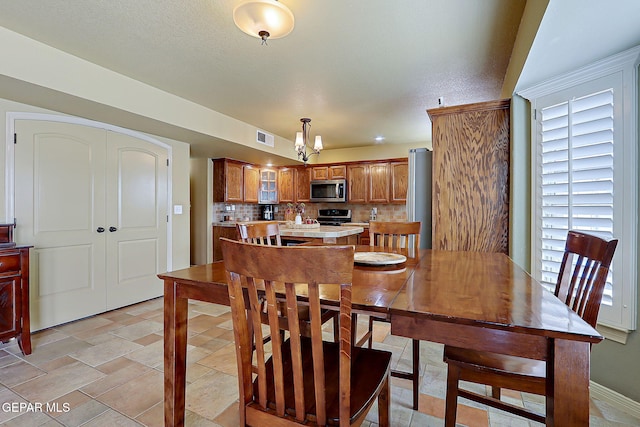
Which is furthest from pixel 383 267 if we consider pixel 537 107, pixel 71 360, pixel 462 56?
pixel 71 360

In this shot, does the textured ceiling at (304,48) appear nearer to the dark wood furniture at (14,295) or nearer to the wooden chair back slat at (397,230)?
the wooden chair back slat at (397,230)

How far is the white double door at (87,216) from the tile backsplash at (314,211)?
172 centimetres

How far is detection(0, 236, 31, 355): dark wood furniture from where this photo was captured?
2.25m

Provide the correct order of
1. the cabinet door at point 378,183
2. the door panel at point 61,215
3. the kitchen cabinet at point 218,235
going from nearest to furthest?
1. the door panel at point 61,215
2. the kitchen cabinet at point 218,235
3. the cabinet door at point 378,183

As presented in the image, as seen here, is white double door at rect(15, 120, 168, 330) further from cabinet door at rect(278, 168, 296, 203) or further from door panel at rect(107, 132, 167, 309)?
cabinet door at rect(278, 168, 296, 203)

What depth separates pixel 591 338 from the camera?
2.32 feet

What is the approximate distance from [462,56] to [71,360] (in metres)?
3.84

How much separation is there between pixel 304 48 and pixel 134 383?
8.66 ft

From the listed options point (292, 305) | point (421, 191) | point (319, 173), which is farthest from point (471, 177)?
point (319, 173)

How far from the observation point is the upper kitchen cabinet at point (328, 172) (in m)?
6.02

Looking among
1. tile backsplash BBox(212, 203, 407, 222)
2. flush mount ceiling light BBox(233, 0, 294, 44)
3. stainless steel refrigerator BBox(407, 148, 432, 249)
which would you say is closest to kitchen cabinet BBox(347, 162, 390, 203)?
tile backsplash BBox(212, 203, 407, 222)

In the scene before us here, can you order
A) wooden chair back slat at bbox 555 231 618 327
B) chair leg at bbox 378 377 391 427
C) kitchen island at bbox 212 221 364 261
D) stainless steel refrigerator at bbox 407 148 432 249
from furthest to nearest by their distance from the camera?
kitchen island at bbox 212 221 364 261 → stainless steel refrigerator at bbox 407 148 432 249 → chair leg at bbox 378 377 391 427 → wooden chair back slat at bbox 555 231 618 327

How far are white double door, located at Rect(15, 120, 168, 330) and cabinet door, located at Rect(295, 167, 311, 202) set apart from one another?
9.29 feet

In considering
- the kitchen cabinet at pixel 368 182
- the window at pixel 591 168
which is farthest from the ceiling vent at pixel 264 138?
the window at pixel 591 168
